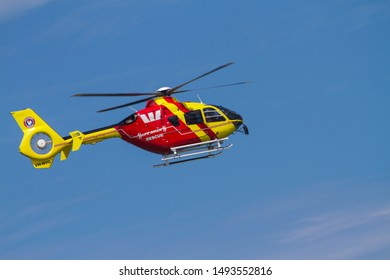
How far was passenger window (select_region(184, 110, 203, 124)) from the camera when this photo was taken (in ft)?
301

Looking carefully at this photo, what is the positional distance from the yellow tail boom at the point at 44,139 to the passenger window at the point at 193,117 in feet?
17.8

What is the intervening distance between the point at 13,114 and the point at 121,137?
861cm

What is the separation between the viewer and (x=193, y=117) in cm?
9181

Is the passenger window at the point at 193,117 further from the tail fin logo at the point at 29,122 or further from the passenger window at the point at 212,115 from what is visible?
the tail fin logo at the point at 29,122

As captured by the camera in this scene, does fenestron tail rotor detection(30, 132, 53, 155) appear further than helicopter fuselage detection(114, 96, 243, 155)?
Yes

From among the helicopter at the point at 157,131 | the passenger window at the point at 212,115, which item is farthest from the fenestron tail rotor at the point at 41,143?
the passenger window at the point at 212,115

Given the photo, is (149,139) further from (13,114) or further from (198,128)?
(13,114)

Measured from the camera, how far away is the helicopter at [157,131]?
91.4 meters

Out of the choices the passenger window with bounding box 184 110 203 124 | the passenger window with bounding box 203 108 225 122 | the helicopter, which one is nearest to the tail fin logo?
the helicopter

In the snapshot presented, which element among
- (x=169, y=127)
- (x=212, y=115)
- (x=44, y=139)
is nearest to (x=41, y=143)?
(x=44, y=139)

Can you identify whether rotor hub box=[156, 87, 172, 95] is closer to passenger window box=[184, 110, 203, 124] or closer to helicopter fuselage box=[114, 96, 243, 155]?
helicopter fuselage box=[114, 96, 243, 155]

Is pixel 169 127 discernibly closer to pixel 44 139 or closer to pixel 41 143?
pixel 44 139

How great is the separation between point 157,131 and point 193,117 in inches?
115

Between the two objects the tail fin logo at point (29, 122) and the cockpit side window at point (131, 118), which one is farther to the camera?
the tail fin logo at point (29, 122)
